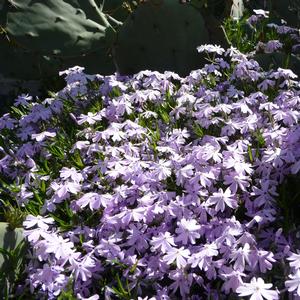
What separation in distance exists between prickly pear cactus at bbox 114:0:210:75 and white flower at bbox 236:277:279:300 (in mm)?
1994

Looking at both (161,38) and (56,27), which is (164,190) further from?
(56,27)

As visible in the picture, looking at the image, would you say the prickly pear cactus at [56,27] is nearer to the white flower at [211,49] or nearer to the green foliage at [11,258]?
the white flower at [211,49]

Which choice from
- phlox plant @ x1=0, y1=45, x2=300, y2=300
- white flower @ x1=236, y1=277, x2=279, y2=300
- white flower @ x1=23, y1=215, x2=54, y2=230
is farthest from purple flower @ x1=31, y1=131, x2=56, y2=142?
white flower @ x1=236, y1=277, x2=279, y2=300

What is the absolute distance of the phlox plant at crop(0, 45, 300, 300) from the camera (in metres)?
2.03

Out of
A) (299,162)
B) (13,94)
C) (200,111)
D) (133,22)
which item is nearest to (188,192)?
(299,162)

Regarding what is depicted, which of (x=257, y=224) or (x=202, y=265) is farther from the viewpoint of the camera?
(x=257, y=224)

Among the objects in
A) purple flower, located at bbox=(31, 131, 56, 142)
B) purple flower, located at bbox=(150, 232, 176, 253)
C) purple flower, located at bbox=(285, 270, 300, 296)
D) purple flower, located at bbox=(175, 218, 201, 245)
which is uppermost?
purple flower, located at bbox=(285, 270, 300, 296)

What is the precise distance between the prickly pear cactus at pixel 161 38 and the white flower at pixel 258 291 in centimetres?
199

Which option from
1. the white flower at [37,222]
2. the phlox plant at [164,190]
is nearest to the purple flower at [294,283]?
the phlox plant at [164,190]

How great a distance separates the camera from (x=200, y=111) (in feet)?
9.17

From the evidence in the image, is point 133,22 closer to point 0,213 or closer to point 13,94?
point 13,94

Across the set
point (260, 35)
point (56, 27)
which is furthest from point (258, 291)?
point (260, 35)

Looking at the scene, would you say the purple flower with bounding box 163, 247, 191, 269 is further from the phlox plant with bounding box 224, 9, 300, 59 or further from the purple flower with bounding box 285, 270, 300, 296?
the phlox plant with bounding box 224, 9, 300, 59

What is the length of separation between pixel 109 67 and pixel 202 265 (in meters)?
2.16
